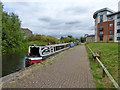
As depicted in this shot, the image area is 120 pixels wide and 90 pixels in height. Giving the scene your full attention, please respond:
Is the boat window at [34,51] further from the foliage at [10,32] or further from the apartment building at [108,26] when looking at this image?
the apartment building at [108,26]

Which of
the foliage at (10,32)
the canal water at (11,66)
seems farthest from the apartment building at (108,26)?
the canal water at (11,66)

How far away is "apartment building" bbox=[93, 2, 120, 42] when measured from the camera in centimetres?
2725

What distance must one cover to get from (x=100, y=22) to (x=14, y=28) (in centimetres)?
2899

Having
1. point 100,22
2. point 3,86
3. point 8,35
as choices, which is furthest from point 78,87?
point 100,22

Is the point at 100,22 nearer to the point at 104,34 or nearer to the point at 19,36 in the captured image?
the point at 104,34

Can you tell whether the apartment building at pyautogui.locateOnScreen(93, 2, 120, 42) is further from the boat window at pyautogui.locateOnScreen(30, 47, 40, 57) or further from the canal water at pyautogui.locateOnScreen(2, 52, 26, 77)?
the canal water at pyautogui.locateOnScreen(2, 52, 26, 77)

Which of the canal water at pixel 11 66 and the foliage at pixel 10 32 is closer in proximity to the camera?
the canal water at pixel 11 66

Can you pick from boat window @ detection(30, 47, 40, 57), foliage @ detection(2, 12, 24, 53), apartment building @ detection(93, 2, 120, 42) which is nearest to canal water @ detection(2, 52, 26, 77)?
boat window @ detection(30, 47, 40, 57)

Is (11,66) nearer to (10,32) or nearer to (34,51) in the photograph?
(34,51)

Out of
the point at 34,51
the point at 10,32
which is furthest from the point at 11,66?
the point at 10,32

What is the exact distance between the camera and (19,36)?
2198 centimetres

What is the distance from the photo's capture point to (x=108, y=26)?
2962 centimetres

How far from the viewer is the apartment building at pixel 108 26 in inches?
1073

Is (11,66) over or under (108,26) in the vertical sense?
under
